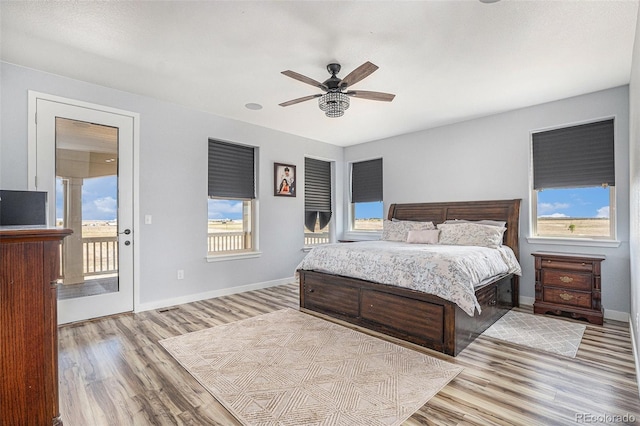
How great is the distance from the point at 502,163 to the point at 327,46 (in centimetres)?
324

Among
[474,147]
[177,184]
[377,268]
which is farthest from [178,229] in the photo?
[474,147]

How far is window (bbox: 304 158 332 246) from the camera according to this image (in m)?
6.19

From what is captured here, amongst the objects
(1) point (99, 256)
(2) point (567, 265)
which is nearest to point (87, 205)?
(1) point (99, 256)

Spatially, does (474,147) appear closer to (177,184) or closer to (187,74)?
(187,74)

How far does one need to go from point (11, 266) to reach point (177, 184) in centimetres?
319

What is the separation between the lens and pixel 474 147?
481cm

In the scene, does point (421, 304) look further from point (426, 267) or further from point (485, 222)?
point (485, 222)

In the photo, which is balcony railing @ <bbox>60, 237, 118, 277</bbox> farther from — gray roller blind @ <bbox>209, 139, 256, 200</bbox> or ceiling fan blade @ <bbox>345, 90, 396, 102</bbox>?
ceiling fan blade @ <bbox>345, 90, 396, 102</bbox>

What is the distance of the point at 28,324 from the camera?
1284 millimetres

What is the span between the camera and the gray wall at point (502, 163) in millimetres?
3600

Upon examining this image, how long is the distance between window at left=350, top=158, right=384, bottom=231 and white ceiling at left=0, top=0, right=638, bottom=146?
234 cm

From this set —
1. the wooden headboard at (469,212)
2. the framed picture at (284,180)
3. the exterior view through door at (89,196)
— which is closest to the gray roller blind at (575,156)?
the wooden headboard at (469,212)

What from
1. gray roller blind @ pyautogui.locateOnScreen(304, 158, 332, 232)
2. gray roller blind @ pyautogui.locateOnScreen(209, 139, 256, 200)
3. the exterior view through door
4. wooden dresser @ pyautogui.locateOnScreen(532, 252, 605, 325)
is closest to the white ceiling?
the exterior view through door

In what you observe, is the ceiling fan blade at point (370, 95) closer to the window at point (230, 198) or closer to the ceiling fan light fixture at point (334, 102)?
the ceiling fan light fixture at point (334, 102)
